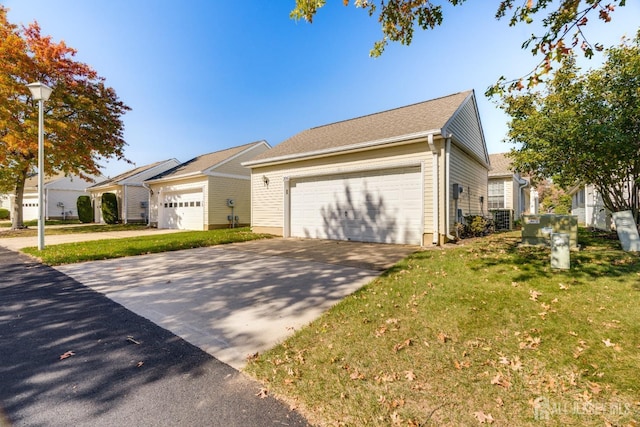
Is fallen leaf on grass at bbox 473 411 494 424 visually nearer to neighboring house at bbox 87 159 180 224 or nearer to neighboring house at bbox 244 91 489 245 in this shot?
neighboring house at bbox 244 91 489 245

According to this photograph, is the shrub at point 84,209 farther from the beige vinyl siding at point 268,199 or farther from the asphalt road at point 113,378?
the asphalt road at point 113,378

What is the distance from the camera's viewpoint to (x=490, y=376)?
227 centimetres

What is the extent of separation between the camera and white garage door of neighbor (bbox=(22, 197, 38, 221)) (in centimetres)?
2948

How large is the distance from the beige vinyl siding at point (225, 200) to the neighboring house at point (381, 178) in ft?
12.6

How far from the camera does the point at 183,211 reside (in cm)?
1712

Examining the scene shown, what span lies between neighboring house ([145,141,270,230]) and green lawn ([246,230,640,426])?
43.7 ft

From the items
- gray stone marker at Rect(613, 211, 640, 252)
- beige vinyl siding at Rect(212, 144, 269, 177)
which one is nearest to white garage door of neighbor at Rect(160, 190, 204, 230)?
beige vinyl siding at Rect(212, 144, 269, 177)

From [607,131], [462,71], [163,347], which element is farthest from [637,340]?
[462,71]

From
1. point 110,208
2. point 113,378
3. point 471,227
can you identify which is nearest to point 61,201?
point 110,208

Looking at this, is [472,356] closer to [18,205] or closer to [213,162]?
[213,162]

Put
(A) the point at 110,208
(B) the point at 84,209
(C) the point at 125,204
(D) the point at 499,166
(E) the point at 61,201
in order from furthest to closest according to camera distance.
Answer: (E) the point at 61,201, (B) the point at 84,209, (C) the point at 125,204, (A) the point at 110,208, (D) the point at 499,166

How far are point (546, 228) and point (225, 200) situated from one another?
47.8 ft

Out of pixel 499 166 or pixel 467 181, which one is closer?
pixel 467 181

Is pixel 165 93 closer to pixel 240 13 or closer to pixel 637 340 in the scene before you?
pixel 240 13
